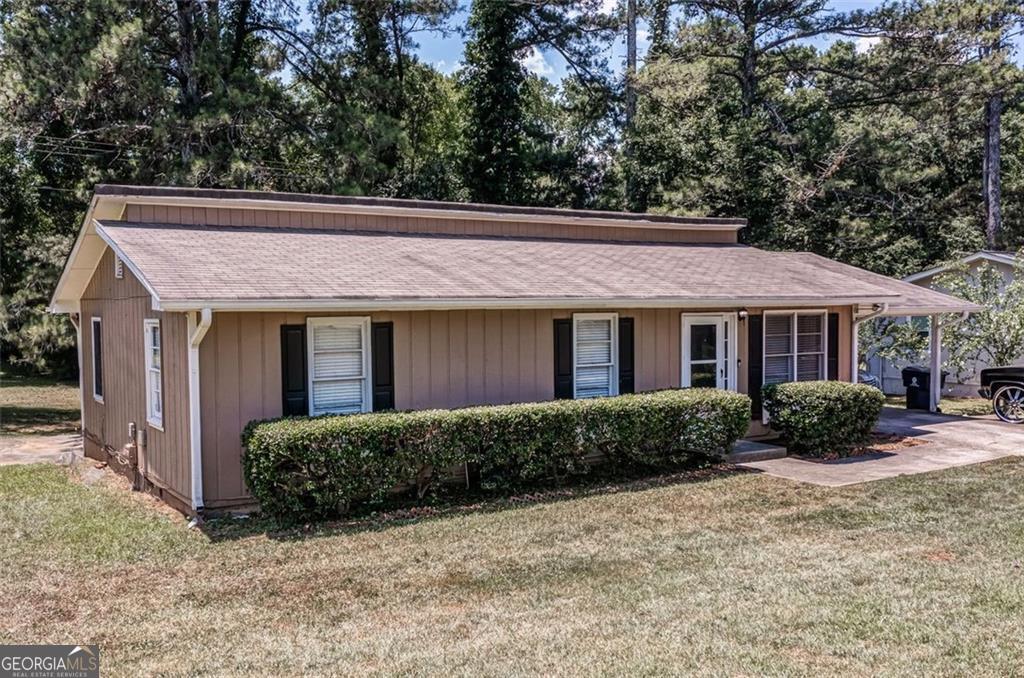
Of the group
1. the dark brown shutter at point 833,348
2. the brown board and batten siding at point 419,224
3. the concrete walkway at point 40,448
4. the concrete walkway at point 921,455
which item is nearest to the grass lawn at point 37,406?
the concrete walkway at point 40,448

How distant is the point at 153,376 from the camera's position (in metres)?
9.77

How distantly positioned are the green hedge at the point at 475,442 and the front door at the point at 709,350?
1041mm

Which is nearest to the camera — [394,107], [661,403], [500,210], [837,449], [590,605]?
[590,605]

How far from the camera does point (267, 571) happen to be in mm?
6613

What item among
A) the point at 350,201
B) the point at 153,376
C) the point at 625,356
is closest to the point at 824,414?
the point at 625,356

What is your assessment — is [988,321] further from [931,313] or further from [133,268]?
[133,268]

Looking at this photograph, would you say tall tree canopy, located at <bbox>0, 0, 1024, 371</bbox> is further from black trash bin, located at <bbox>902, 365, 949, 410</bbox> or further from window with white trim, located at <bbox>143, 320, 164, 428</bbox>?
window with white trim, located at <bbox>143, 320, 164, 428</bbox>

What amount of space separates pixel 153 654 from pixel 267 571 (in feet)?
5.45

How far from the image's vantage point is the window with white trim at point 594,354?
11.0 meters

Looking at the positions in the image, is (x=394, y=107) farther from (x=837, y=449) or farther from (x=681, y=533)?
(x=681, y=533)

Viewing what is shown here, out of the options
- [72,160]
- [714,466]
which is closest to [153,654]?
[714,466]

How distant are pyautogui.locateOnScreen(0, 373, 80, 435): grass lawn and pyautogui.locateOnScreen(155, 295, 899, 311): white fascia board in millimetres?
12112

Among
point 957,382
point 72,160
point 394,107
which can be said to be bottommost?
point 957,382

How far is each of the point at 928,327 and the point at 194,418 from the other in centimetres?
1792
